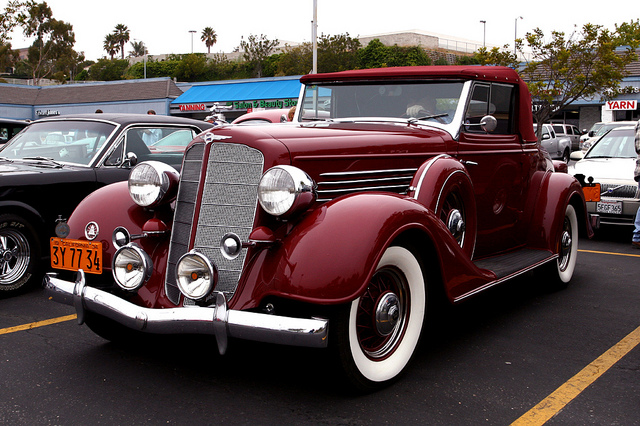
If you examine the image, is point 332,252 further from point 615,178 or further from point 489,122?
point 615,178

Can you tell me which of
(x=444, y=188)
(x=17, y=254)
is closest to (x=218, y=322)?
(x=444, y=188)

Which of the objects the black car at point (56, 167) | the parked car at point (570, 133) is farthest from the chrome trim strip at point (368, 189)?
the parked car at point (570, 133)

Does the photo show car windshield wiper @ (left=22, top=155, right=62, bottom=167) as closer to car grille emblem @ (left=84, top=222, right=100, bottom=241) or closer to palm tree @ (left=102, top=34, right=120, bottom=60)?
car grille emblem @ (left=84, top=222, right=100, bottom=241)

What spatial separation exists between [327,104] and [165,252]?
212 cm

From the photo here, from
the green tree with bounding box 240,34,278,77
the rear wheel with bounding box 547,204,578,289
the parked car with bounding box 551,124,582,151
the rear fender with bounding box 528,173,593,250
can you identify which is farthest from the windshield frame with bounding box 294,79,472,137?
the green tree with bounding box 240,34,278,77

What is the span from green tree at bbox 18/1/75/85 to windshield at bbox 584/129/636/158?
60.4 meters

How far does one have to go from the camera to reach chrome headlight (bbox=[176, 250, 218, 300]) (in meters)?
2.93

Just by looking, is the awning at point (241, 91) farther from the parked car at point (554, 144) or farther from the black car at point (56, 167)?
the black car at point (56, 167)

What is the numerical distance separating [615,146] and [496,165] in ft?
18.5

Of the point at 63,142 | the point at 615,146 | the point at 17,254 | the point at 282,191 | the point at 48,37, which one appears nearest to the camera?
the point at 282,191

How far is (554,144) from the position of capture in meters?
23.1

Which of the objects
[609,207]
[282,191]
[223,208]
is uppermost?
[282,191]

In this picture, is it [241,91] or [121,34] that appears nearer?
[241,91]

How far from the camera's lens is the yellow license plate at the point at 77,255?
3.46 meters
